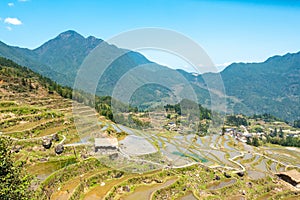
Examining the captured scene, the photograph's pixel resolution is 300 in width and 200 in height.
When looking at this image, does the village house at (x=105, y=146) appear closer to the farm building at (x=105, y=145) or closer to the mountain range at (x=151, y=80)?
the farm building at (x=105, y=145)

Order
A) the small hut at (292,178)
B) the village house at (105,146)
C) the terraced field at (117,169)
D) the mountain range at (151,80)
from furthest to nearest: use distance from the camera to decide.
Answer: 1. the small hut at (292,178)
2. the village house at (105,146)
3. the terraced field at (117,169)
4. the mountain range at (151,80)

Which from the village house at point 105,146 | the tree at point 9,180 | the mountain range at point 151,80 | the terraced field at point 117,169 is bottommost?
the terraced field at point 117,169

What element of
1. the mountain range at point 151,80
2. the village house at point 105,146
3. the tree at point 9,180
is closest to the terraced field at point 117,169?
the village house at point 105,146

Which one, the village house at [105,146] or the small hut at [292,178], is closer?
the village house at [105,146]

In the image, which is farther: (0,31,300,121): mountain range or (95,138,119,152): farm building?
(95,138,119,152): farm building

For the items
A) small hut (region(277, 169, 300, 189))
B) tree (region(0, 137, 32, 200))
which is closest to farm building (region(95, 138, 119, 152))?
tree (region(0, 137, 32, 200))

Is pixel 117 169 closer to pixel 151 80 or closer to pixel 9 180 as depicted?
pixel 151 80

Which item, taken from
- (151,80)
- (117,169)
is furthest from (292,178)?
(151,80)

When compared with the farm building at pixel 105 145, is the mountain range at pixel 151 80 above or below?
above

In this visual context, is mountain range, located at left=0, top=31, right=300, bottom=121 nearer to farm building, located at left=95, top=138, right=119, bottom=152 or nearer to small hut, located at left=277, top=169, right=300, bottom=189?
farm building, located at left=95, top=138, right=119, bottom=152

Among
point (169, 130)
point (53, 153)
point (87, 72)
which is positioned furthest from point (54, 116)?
point (87, 72)

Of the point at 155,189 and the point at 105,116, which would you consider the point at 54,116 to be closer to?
the point at 105,116

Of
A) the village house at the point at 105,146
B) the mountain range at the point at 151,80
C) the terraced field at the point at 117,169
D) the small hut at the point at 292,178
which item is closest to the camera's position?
the mountain range at the point at 151,80
